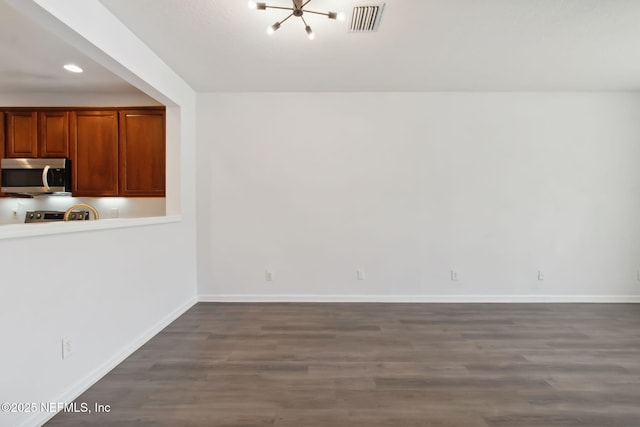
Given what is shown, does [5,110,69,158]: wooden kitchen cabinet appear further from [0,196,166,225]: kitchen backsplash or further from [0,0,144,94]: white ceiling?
[0,196,166,225]: kitchen backsplash

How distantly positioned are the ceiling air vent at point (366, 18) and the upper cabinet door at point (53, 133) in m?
3.68

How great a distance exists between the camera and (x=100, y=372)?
2.13m

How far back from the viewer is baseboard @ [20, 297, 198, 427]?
166cm

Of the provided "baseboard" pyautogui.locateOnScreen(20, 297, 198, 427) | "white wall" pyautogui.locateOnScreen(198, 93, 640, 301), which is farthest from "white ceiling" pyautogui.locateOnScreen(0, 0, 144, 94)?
"baseboard" pyautogui.locateOnScreen(20, 297, 198, 427)

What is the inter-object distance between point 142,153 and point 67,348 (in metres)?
2.54

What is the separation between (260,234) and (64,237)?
7.15ft

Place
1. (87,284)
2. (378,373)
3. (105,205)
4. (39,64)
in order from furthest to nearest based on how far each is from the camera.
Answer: (105,205) < (39,64) < (378,373) < (87,284)

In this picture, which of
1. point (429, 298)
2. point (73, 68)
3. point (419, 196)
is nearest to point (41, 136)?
point (73, 68)

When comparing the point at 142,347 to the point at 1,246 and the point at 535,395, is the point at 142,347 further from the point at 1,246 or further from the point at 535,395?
the point at 535,395

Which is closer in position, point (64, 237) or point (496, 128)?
point (64, 237)

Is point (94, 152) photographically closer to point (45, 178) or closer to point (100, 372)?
point (45, 178)

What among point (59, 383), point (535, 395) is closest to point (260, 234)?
point (59, 383)

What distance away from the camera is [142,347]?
8.54 feet

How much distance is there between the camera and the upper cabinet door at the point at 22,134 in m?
3.72
